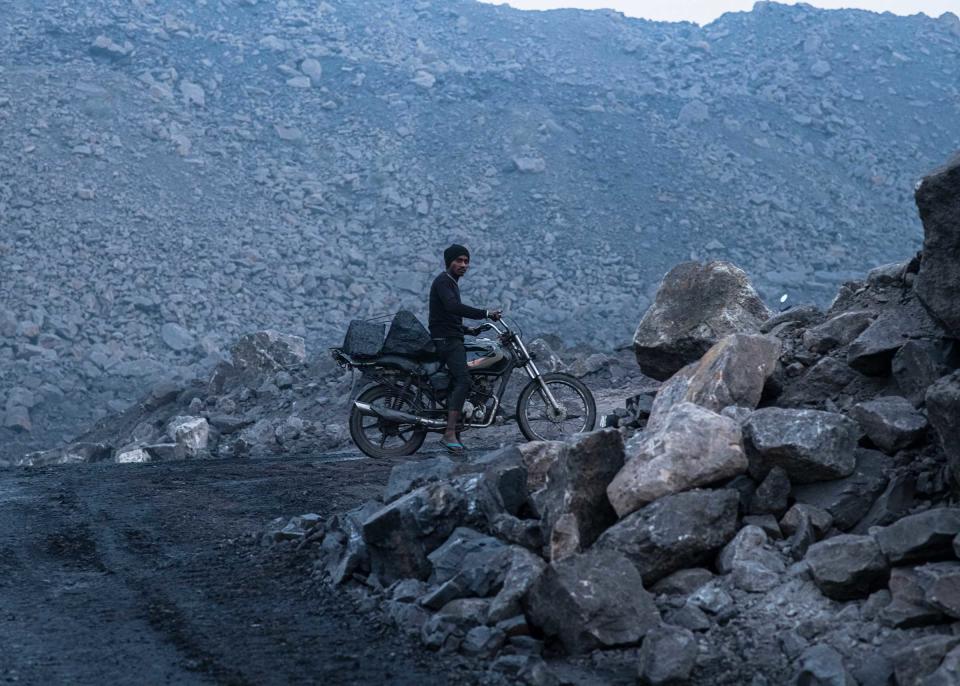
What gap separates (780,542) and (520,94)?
28.5 metres

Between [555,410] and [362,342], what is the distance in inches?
63.5

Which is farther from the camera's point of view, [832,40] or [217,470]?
[832,40]

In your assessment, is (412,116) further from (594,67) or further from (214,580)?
(214,580)

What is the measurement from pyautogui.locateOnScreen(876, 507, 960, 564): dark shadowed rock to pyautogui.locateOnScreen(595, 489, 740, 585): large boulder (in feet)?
2.46

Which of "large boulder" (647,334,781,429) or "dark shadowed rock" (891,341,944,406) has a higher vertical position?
"dark shadowed rock" (891,341,944,406)

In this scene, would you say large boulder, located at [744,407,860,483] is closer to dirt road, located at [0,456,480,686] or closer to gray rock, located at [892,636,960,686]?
gray rock, located at [892,636,960,686]

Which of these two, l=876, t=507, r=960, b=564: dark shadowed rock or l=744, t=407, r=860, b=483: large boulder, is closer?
l=876, t=507, r=960, b=564: dark shadowed rock

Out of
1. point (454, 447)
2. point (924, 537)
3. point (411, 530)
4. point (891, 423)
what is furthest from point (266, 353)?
point (924, 537)

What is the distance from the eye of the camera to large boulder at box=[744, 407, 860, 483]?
479 centimetres

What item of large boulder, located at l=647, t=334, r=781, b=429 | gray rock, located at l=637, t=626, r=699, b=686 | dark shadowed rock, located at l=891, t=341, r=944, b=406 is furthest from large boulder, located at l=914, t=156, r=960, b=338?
gray rock, located at l=637, t=626, r=699, b=686

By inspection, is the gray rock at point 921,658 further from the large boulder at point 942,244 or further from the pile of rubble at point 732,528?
the large boulder at point 942,244

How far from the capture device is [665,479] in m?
4.82

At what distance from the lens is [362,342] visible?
8.48 metres

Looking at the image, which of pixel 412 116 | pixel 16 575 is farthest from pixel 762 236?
pixel 16 575
